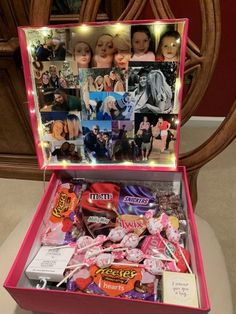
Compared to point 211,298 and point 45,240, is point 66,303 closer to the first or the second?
point 45,240

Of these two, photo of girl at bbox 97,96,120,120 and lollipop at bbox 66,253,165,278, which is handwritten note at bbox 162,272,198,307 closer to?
lollipop at bbox 66,253,165,278

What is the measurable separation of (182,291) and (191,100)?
1.11ft

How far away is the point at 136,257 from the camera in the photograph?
50 cm

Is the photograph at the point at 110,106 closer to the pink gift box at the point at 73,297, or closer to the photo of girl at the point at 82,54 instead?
the photo of girl at the point at 82,54

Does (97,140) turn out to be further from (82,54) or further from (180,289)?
(180,289)

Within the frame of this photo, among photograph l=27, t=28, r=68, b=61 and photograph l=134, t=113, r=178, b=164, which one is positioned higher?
photograph l=27, t=28, r=68, b=61

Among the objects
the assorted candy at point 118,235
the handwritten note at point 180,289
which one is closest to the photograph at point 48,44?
the assorted candy at point 118,235

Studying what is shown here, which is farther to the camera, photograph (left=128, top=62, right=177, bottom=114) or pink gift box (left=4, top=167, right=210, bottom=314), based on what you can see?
photograph (left=128, top=62, right=177, bottom=114)

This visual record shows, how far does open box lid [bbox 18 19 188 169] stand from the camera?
518 mm

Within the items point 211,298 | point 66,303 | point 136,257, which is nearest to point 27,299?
point 66,303

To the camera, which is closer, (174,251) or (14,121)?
(174,251)

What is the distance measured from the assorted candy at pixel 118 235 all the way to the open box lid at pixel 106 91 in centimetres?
6

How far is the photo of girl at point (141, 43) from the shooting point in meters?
0.50

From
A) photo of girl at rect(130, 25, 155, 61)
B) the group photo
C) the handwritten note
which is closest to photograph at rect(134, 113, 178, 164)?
the group photo
